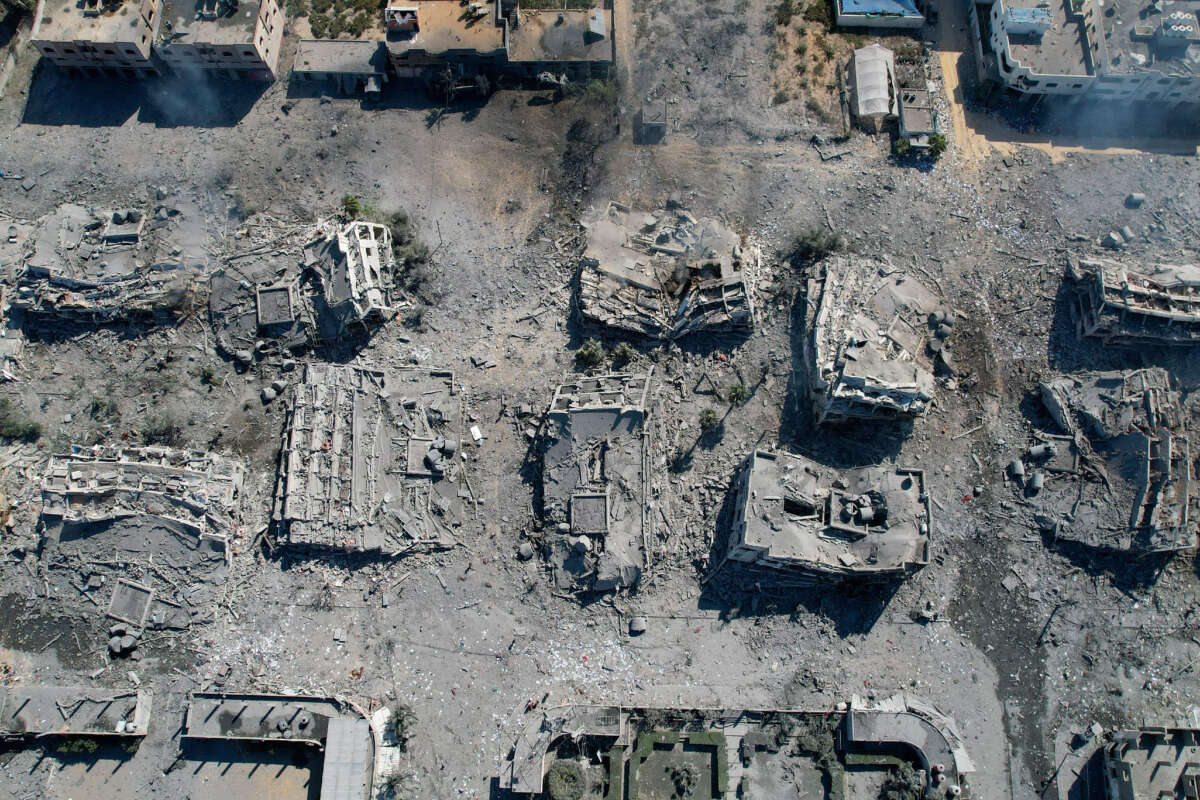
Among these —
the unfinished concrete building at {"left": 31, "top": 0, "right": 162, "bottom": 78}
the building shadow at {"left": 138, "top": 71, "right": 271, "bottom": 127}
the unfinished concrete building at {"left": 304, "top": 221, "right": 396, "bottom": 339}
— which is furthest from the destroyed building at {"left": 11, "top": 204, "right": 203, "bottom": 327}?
the unfinished concrete building at {"left": 31, "top": 0, "right": 162, "bottom": 78}

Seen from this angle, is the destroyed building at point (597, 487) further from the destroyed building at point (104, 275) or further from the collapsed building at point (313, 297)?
the destroyed building at point (104, 275)

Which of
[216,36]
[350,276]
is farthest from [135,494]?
[216,36]

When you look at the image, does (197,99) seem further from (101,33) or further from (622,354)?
(622,354)

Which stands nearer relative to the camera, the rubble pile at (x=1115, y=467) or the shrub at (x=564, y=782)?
the shrub at (x=564, y=782)

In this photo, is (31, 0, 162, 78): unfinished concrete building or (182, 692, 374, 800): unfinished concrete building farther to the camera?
(31, 0, 162, 78): unfinished concrete building

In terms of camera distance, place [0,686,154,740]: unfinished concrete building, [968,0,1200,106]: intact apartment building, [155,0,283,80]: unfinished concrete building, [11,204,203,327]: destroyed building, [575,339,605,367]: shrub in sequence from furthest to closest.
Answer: [155,0,283,80]: unfinished concrete building < [968,0,1200,106]: intact apartment building < [11,204,203,327]: destroyed building < [575,339,605,367]: shrub < [0,686,154,740]: unfinished concrete building

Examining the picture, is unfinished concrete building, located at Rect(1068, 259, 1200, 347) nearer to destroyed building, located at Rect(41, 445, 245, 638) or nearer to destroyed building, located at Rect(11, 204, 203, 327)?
destroyed building, located at Rect(41, 445, 245, 638)

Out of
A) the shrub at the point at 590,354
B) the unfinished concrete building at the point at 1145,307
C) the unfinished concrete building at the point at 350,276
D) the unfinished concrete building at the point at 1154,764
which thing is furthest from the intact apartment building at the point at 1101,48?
the unfinished concrete building at the point at 350,276
